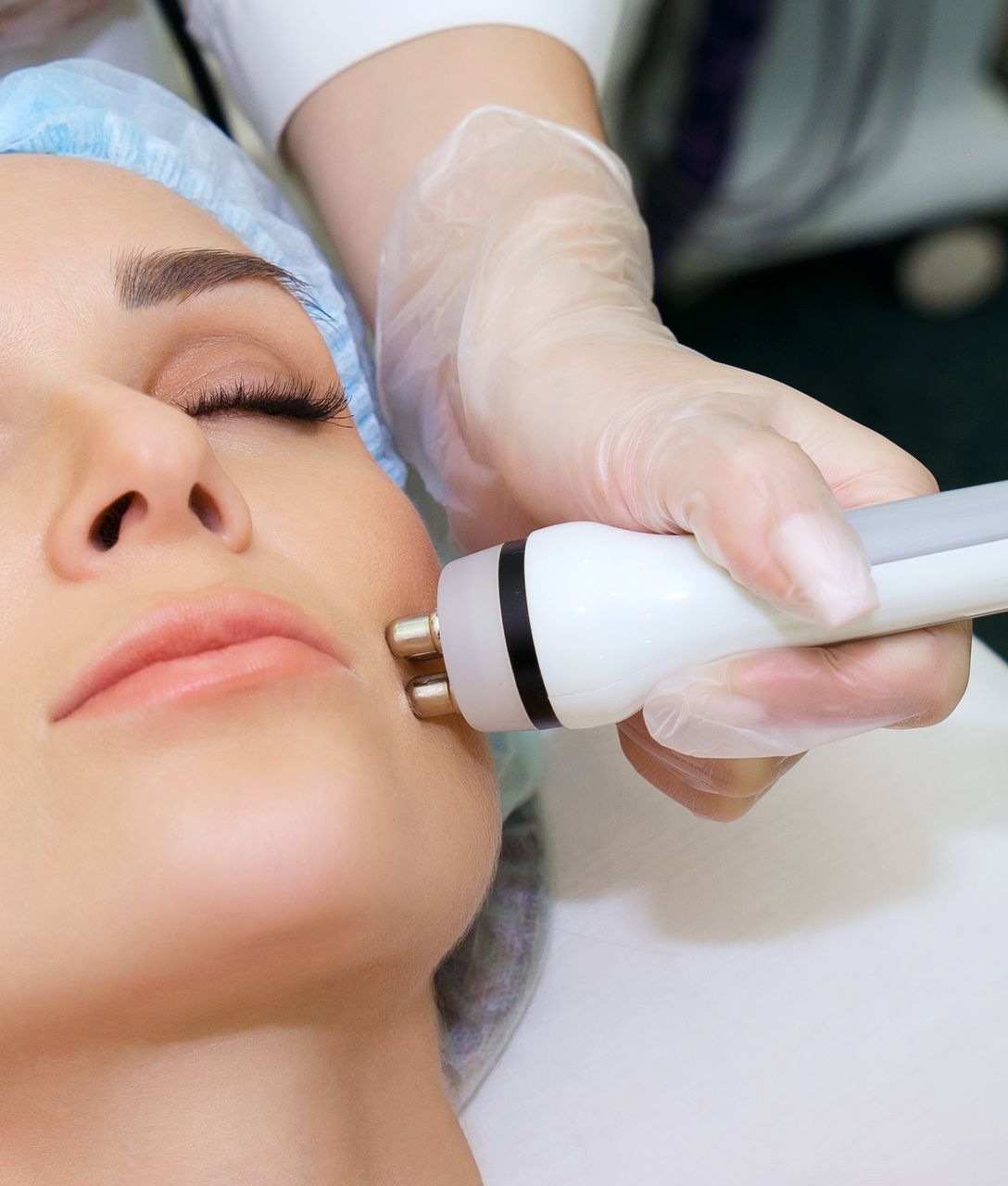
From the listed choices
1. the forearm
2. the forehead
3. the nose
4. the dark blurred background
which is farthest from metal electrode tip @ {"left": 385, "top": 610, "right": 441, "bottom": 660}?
the dark blurred background

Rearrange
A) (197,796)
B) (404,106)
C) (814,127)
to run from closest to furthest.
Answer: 1. (197,796)
2. (404,106)
3. (814,127)

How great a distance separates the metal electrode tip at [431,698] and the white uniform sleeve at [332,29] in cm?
82

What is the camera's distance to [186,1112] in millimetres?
691

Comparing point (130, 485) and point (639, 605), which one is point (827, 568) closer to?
point (639, 605)

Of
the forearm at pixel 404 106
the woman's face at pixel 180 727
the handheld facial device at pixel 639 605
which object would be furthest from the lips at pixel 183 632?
the forearm at pixel 404 106

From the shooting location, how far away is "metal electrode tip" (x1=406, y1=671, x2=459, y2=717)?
28.9 inches

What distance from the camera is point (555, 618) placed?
66 centimetres

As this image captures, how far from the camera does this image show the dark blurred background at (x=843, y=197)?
1.89m

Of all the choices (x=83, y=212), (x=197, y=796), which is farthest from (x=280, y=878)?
(x=83, y=212)

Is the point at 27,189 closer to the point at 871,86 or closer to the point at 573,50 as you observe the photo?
the point at 573,50

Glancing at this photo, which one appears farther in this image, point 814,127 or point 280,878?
point 814,127

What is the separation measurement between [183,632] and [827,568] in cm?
38

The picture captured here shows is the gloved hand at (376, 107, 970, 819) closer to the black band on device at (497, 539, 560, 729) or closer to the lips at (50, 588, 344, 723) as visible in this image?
the black band on device at (497, 539, 560, 729)

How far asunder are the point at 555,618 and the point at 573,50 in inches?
34.9
